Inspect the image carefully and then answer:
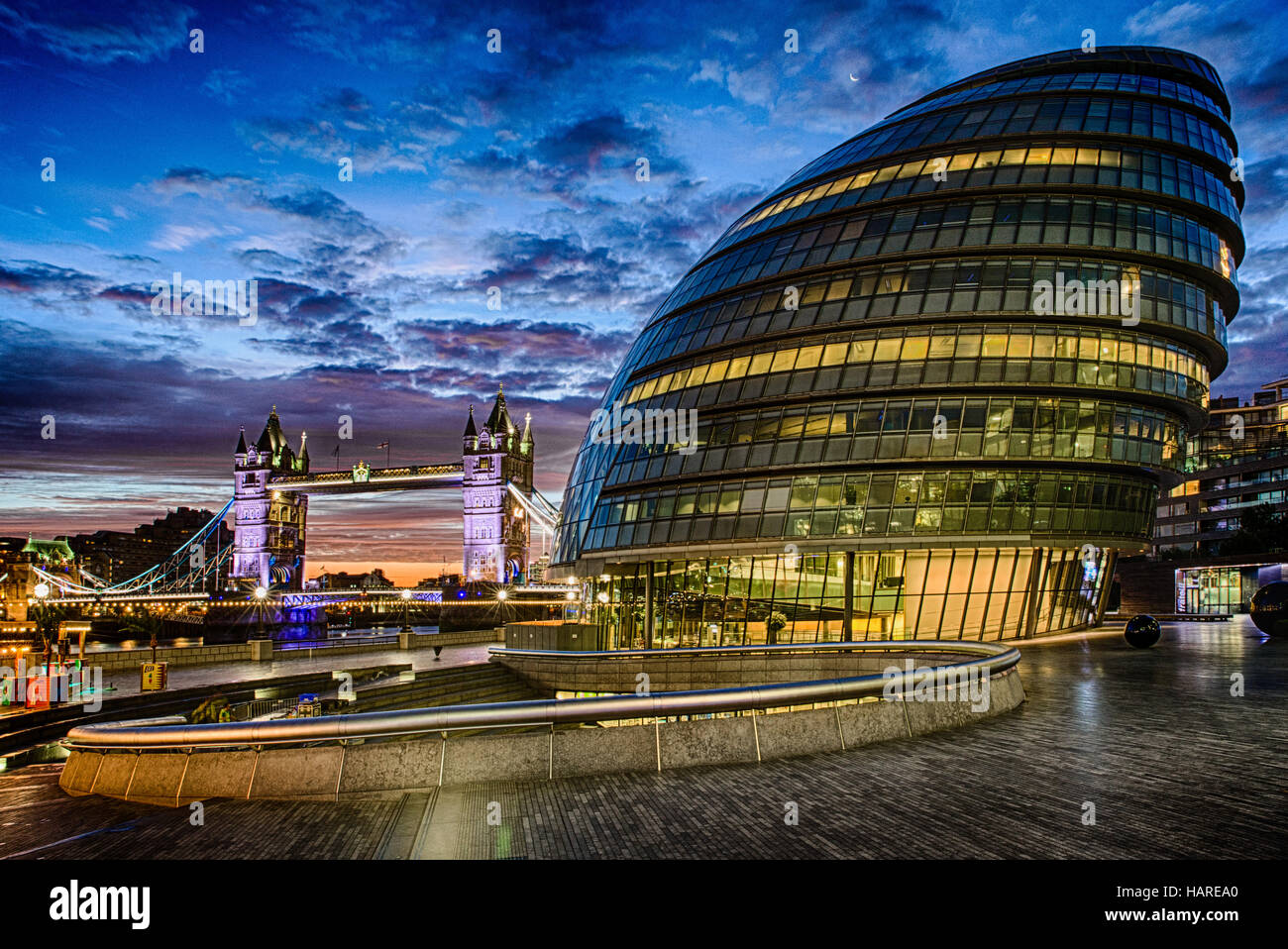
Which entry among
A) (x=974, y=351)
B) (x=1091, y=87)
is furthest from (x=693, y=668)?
(x=1091, y=87)

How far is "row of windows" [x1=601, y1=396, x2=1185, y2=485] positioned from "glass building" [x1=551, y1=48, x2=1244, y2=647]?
111 millimetres

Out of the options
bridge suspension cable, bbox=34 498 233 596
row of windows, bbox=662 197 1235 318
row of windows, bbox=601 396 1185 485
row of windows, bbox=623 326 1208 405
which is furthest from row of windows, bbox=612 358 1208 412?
bridge suspension cable, bbox=34 498 233 596

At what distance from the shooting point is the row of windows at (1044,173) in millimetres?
41094

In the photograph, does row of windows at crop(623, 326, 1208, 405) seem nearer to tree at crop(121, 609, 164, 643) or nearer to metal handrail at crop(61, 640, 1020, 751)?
metal handrail at crop(61, 640, 1020, 751)

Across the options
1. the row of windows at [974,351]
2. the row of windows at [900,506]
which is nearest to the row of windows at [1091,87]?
the row of windows at [974,351]

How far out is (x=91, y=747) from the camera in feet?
44.1

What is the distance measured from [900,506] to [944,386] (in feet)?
19.2

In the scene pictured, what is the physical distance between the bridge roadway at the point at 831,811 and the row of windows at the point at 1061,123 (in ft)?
125

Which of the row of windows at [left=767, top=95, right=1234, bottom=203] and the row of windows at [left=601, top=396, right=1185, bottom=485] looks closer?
the row of windows at [left=601, top=396, right=1185, bottom=485]

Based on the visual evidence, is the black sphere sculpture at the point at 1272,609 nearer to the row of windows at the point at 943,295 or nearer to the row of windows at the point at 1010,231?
the row of windows at the point at 943,295

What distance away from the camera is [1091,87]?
45.5 metres

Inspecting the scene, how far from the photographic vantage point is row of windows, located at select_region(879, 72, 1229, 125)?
45.7 meters

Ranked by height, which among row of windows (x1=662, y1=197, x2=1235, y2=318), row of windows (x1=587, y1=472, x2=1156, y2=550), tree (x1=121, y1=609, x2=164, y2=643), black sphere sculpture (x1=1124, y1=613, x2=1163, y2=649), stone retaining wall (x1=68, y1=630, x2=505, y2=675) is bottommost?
tree (x1=121, y1=609, x2=164, y2=643)
